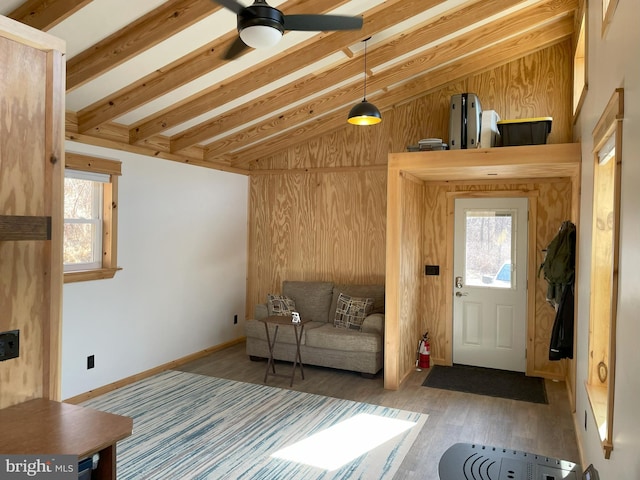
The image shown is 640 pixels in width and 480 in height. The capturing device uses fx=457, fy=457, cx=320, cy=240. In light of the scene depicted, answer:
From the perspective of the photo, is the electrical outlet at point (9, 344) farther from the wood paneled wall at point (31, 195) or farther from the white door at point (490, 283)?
the white door at point (490, 283)

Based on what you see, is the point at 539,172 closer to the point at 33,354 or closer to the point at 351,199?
the point at 351,199

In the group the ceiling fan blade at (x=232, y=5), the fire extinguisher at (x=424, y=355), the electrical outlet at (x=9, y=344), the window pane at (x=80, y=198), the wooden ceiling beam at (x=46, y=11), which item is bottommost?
the fire extinguisher at (x=424, y=355)

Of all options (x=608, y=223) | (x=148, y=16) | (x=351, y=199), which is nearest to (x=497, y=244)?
(x=351, y=199)

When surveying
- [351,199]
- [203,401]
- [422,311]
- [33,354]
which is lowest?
[203,401]

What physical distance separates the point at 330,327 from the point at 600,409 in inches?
125

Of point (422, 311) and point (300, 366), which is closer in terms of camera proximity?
point (300, 366)

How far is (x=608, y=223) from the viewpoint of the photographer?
2766 millimetres

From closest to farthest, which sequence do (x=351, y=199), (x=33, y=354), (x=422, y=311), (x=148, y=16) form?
(x=33, y=354) → (x=148, y=16) → (x=422, y=311) → (x=351, y=199)

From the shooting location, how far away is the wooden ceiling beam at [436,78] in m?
4.64

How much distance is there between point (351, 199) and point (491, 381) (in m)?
2.71

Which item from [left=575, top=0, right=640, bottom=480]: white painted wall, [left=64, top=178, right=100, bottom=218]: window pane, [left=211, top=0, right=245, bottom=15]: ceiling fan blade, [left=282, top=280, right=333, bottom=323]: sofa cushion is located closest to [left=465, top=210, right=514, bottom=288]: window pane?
[left=282, top=280, right=333, bottom=323]: sofa cushion

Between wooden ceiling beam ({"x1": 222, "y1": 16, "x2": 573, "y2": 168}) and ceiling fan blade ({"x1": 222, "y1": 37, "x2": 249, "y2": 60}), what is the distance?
291cm

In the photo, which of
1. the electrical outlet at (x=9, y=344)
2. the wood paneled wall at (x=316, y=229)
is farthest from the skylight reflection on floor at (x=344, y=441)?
the wood paneled wall at (x=316, y=229)

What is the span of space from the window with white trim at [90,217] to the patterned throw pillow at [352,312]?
247 cm
